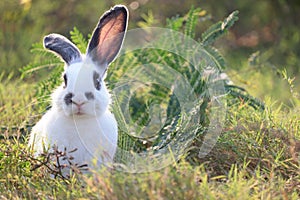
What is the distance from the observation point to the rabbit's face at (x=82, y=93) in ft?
13.1

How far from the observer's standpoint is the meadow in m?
3.33

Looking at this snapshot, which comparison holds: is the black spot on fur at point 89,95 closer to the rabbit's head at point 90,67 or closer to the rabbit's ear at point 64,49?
the rabbit's head at point 90,67

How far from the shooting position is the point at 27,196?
371 centimetres

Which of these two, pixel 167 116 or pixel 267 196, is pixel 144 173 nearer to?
pixel 267 196

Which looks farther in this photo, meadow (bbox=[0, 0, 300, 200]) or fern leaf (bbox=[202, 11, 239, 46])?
fern leaf (bbox=[202, 11, 239, 46])

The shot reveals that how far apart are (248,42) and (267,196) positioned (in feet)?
15.8

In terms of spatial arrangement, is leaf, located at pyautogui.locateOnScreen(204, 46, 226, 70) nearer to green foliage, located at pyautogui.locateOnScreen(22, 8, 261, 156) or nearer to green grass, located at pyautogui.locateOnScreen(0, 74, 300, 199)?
green foliage, located at pyautogui.locateOnScreen(22, 8, 261, 156)

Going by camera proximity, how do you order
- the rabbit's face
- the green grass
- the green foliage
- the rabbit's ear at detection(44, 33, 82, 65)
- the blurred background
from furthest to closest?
the blurred background, the green foliage, the rabbit's ear at detection(44, 33, 82, 65), the rabbit's face, the green grass

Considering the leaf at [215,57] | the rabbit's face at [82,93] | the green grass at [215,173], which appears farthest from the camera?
the leaf at [215,57]

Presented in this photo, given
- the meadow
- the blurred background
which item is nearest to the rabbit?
the meadow

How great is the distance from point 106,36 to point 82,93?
19.8 inches

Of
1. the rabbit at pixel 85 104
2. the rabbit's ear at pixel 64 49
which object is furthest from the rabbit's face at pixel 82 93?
the rabbit's ear at pixel 64 49

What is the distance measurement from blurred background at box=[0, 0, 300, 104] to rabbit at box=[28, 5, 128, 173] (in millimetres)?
2770

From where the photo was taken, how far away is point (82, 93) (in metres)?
3.99
